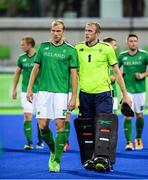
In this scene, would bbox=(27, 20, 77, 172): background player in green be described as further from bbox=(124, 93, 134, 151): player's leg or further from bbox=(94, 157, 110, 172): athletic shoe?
bbox=(124, 93, 134, 151): player's leg

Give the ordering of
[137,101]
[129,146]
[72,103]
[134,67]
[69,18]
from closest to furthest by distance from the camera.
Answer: [72,103]
[129,146]
[134,67]
[137,101]
[69,18]

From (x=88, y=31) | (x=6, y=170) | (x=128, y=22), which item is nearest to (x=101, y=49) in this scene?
(x=88, y=31)

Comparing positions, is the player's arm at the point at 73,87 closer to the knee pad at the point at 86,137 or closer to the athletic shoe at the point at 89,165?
the knee pad at the point at 86,137

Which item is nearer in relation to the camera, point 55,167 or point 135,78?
point 55,167

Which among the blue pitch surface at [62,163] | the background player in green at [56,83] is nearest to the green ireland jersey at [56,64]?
the background player in green at [56,83]

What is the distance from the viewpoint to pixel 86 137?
34.7 feet

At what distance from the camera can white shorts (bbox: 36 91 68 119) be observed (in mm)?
10117

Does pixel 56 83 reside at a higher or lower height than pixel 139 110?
higher

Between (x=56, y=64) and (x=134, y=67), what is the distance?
3153mm

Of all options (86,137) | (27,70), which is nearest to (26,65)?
(27,70)

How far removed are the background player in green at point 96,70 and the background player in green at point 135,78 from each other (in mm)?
2527

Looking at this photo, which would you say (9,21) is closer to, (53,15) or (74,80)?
(53,15)

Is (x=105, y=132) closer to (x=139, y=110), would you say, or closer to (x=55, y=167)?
(x=55, y=167)

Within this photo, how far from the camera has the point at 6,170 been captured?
33.3ft
